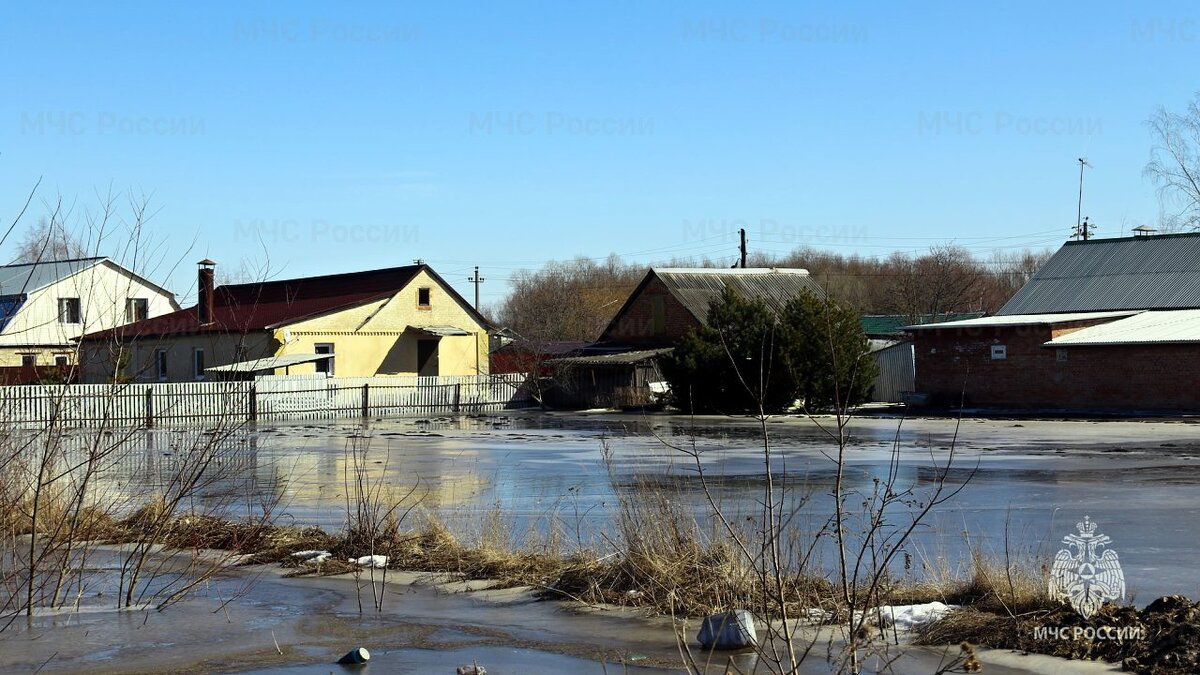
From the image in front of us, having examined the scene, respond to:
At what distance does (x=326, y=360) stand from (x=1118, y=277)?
34.2 meters

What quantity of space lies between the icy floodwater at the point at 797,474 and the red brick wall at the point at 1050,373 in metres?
4.83

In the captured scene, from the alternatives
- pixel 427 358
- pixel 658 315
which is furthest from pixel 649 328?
pixel 427 358

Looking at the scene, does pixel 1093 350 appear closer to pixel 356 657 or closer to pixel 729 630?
pixel 729 630

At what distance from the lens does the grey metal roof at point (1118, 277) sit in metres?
50.0

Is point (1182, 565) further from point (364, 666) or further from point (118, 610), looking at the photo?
point (118, 610)

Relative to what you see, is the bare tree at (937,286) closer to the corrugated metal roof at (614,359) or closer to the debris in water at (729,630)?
the corrugated metal roof at (614,359)

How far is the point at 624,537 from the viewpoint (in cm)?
1001

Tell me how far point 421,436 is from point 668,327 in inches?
952

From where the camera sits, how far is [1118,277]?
173 feet

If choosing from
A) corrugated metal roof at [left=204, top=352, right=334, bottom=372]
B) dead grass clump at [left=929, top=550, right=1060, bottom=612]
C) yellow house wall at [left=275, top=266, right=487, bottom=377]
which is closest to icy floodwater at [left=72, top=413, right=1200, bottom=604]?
dead grass clump at [left=929, top=550, right=1060, bottom=612]

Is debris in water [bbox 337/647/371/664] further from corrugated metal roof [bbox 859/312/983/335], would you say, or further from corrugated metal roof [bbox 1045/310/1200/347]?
corrugated metal roof [bbox 859/312/983/335]

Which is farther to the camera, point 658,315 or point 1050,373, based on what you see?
point 658,315

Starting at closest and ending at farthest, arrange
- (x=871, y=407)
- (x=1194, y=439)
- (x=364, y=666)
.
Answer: (x=364, y=666) < (x=1194, y=439) < (x=871, y=407)

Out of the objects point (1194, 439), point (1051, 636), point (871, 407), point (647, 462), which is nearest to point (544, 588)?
point (1051, 636)
